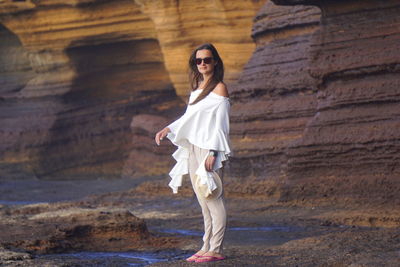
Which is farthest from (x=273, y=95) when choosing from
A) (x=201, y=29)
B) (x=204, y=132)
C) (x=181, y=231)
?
(x=204, y=132)

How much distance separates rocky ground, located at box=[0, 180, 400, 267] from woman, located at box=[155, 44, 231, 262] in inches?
11.3

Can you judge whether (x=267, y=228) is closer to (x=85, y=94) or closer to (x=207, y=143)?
(x=207, y=143)

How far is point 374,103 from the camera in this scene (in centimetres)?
1048

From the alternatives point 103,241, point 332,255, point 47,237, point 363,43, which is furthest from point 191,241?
point 363,43

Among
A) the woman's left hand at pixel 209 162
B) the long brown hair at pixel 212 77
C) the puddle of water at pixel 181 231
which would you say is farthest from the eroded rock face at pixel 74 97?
the woman's left hand at pixel 209 162

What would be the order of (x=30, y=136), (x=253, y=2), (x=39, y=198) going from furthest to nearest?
(x=30, y=136), (x=253, y=2), (x=39, y=198)

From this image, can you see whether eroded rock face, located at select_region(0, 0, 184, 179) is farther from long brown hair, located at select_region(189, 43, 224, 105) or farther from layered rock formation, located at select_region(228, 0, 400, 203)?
long brown hair, located at select_region(189, 43, 224, 105)

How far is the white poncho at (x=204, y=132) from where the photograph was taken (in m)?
6.20

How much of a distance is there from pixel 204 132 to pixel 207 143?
100mm

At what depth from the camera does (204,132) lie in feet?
20.6

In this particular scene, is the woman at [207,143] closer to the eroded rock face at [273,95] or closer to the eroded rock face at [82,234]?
the eroded rock face at [82,234]

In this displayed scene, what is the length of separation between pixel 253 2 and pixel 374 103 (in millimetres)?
7955

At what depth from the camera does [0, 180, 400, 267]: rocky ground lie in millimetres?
6551

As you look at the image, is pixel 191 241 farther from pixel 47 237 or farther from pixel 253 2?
pixel 253 2
